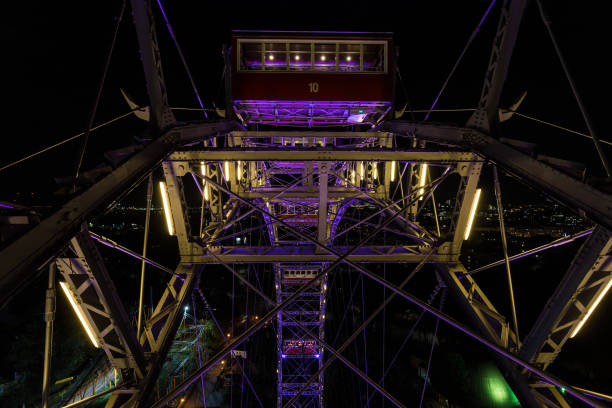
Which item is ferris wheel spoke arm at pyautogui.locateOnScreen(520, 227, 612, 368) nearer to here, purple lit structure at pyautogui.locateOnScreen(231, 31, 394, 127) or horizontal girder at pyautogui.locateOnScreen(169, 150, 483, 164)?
horizontal girder at pyautogui.locateOnScreen(169, 150, 483, 164)

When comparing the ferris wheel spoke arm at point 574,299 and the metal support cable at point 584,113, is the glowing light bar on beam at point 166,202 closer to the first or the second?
the ferris wheel spoke arm at point 574,299

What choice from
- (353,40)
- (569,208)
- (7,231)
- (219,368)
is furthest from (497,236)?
(7,231)

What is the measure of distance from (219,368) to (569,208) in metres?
29.6

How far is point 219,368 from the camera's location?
25.5 m

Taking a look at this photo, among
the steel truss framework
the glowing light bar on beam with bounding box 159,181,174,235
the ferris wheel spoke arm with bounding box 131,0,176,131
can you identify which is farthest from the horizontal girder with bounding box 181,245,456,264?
the ferris wheel spoke arm with bounding box 131,0,176,131

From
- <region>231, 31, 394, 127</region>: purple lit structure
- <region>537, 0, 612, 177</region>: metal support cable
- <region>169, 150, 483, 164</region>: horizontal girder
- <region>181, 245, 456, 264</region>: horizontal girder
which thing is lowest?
<region>181, 245, 456, 264</region>: horizontal girder

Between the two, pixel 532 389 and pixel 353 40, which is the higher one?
pixel 353 40

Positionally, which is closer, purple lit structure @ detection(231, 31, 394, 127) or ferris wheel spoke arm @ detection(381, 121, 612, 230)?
ferris wheel spoke arm @ detection(381, 121, 612, 230)

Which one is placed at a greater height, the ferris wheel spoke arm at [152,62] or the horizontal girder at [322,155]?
the ferris wheel spoke arm at [152,62]

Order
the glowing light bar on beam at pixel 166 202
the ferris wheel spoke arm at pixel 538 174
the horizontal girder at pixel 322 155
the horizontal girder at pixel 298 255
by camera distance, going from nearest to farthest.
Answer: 1. the ferris wheel spoke arm at pixel 538 174
2. the horizontal girder at pixel 322 155
3. the glowing light bar on beam at pixel 166 202
4. the horizontal girder at pixel 298 255

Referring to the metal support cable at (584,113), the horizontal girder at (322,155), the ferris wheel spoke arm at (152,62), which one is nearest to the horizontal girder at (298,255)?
the horizontal girder at (322,155)

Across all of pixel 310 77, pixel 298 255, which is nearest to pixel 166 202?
pixel 298 255

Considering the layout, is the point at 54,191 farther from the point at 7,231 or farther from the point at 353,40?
the point at 353,40

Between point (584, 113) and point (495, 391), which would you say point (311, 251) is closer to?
point (584, 113)
